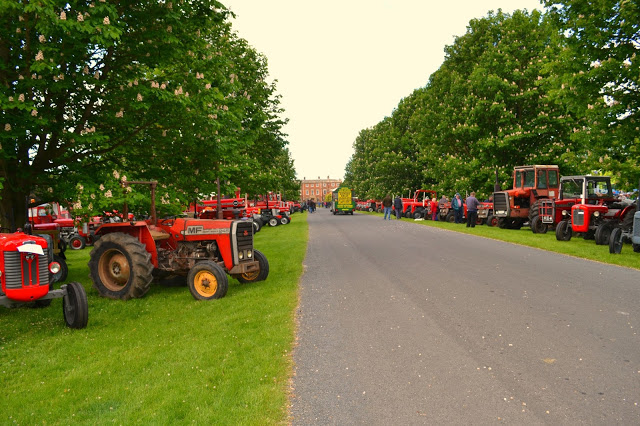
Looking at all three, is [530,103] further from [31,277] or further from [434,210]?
[31,277]

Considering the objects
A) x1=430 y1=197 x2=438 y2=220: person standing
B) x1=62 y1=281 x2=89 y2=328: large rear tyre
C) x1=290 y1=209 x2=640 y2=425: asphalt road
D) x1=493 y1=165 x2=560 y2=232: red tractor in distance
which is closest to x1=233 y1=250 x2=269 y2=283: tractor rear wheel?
x1=290 y1=209 x2=640 y2=425: asphalt road

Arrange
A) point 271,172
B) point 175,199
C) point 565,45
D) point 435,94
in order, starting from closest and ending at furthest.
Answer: point 175,199 < point 565,45 < point 271,172 < point 435,94

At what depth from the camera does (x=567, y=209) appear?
16.9m

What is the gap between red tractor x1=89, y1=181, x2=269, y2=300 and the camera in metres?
7.79

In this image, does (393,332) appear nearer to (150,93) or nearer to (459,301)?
(459,301)

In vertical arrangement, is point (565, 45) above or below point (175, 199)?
above

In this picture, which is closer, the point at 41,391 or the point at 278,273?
the point at 41,391

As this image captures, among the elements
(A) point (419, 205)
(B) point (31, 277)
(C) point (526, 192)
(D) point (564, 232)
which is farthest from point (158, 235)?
(A) point (419, 205)

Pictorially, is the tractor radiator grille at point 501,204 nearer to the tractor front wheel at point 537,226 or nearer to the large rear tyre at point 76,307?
the tractor front wheel at point 537,226

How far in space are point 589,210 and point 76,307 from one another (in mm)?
15021

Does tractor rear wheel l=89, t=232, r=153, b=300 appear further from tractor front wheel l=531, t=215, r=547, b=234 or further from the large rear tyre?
tractor front wheel l=531, t=215, r=547, b=234

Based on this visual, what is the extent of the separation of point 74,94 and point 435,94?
103 ft

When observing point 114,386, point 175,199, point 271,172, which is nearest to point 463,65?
point 271,172

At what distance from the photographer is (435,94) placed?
117 feet
